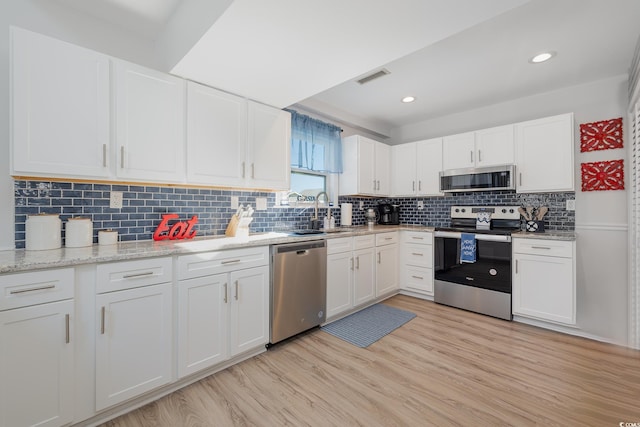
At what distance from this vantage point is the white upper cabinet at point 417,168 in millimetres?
3760

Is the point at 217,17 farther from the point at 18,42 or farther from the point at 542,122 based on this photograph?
the point at 542,122

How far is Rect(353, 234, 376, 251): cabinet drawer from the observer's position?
10.2ft

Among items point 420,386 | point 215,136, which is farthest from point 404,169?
point 420,386

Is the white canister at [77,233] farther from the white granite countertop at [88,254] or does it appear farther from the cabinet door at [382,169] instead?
the cabinet door at [382,169]

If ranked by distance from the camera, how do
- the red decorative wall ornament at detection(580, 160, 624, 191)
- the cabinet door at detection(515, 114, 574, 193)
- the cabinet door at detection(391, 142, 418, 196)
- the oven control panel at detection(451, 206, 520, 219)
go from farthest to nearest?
the cabinet door at detection(391, 142, 418, 196)
the oven control panel at detection(451, 206, 520, 219)
the cabinet door at detection(515, 114, 574, 193)
the red decorative wall ornament at detection(580, 160, 624, 191)

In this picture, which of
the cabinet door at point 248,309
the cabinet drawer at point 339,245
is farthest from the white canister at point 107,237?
the cabinet drawer at point 339,245

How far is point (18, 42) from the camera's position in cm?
151

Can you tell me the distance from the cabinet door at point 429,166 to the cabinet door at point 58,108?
3569 millimetres

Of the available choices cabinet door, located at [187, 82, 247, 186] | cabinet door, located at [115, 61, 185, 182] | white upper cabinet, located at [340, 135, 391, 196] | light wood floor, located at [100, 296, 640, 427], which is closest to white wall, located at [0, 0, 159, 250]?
cabinet door, located at [115, 61, 185, 182]

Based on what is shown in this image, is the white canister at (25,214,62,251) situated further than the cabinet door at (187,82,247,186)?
No

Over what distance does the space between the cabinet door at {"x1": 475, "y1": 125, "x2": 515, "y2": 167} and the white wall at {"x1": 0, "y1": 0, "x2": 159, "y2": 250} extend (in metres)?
3.62

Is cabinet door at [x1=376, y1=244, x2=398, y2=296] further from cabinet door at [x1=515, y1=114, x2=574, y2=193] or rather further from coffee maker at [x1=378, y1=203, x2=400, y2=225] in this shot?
cabinet door at [x1=515, y1=114, x2=574, y2=193]

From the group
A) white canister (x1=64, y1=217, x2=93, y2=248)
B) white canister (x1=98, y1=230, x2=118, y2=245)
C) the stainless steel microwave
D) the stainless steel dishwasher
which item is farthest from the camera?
the stainless steel microwave

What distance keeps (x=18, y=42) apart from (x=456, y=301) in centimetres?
428
